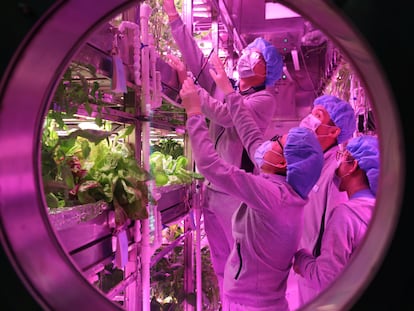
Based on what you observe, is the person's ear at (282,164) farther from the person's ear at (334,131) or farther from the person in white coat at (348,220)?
the person's ear at (334,131)

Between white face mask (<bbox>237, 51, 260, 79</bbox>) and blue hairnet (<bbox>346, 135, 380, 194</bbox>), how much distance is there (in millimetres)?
923

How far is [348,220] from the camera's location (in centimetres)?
173

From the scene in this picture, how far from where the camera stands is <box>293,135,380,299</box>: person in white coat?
1690 millimetres

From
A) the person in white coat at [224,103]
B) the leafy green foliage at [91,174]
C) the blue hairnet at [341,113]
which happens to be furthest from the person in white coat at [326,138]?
the leafy green foliage at [91,174]

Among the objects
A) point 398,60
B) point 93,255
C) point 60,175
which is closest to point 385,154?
point 398,60

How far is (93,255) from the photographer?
1.45 meters

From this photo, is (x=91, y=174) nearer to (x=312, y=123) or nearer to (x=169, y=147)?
(x=312, y=123)

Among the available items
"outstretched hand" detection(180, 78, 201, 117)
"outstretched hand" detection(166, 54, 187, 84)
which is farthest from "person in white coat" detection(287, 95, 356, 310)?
"outstretched hand" detection(166, 54, 187, 84)

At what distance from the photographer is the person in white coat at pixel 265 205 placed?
1761mm

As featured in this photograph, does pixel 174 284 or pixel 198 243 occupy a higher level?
pixel 198 243

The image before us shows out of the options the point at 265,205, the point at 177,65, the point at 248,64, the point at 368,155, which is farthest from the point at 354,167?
the point at 177,65

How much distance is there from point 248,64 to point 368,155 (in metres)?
1.09

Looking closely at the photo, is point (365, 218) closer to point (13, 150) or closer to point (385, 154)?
point (385, 154)

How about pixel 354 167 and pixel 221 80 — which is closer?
pixel 354 167
